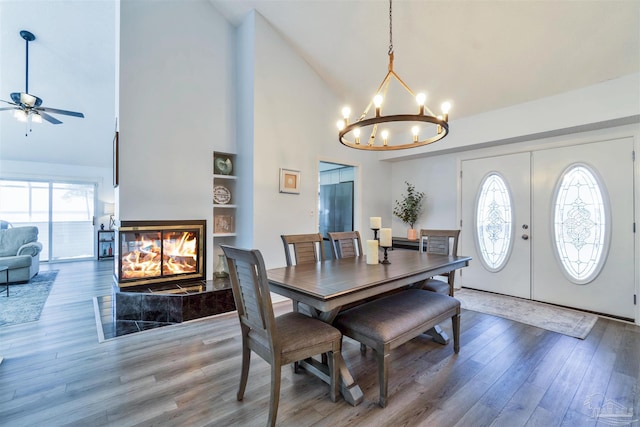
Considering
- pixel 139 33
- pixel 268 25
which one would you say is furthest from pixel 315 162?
pixel 139 33

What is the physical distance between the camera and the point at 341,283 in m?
1.91

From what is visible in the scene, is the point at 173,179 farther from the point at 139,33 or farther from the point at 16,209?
the point at 16,209

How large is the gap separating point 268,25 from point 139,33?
5.11 feet

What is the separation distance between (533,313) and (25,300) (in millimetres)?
6537

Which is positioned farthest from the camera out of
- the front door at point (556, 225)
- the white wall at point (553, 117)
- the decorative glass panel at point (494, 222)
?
the decorative glass panel at point (494, 222)

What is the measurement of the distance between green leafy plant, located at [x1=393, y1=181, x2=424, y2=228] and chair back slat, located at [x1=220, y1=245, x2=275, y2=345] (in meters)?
3.91

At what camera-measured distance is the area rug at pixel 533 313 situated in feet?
10.0

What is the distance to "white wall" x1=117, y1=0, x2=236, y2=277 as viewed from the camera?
335 centimetres

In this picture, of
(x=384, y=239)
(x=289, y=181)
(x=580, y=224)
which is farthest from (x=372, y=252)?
(x=580, y=224)

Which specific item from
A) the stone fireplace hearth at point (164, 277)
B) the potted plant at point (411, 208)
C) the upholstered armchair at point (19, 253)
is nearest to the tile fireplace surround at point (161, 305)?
the stone fireplace hearth at point (164, 277)

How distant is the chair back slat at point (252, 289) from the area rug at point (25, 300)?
10.1 feet

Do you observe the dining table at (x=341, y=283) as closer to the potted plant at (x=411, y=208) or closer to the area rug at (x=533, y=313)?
the area rug at (x=533, y=313)

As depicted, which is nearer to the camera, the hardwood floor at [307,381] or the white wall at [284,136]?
the hardwood floor at [307,381]

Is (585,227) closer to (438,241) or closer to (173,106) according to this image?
(438,241)
